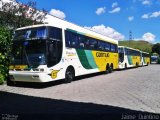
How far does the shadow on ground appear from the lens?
7.96 m

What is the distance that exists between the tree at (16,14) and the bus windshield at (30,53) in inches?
184

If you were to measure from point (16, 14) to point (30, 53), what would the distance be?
6.62m

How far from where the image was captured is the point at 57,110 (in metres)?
8.84

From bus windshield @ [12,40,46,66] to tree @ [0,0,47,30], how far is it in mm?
4664

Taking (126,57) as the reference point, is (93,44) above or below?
above

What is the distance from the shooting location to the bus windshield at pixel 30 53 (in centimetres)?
1407

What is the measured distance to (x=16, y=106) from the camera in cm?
953

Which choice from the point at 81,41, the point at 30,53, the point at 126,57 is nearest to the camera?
the point at 30,53

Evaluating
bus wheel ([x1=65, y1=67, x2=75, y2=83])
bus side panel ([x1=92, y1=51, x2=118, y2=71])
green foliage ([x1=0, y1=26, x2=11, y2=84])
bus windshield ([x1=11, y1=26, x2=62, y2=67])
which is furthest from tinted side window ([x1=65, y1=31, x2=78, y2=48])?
bus side panel ([x1=92, y1=51, x2=118, y2=71])

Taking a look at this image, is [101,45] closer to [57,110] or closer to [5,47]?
[5,47]

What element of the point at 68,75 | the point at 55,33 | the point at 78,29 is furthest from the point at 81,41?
the point at 55,33

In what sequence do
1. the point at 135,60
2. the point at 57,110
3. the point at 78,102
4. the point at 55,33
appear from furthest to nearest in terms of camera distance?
the point at 135,60 < the point at 55,33 < the point at 78,102 < the point at 57,110

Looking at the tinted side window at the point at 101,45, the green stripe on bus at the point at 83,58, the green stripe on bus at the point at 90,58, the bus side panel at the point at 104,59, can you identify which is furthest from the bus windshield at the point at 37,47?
the tinted side window at the point at 101,45

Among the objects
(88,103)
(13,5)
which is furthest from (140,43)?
(88,103)
